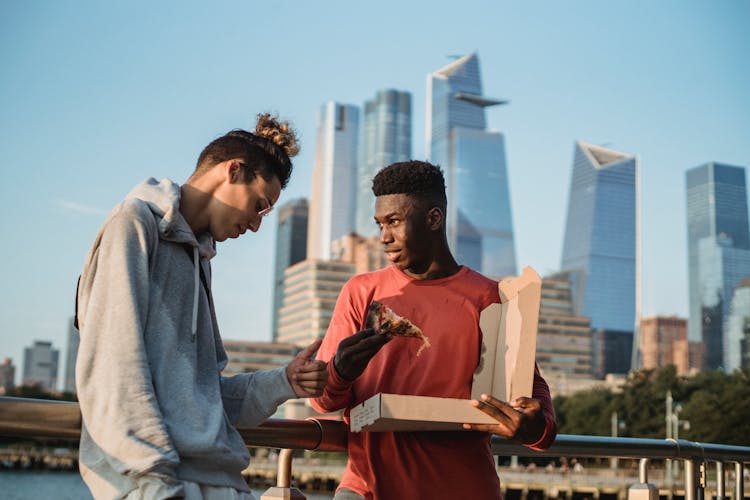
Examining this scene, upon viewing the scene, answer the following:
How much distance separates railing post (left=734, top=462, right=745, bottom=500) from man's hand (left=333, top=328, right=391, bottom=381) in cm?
327

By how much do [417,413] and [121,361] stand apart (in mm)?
1011

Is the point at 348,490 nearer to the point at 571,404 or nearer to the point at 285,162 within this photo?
the point at 285,162

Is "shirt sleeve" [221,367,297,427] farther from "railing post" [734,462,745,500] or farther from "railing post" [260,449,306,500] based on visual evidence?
"railing post" [734,462,745,500]

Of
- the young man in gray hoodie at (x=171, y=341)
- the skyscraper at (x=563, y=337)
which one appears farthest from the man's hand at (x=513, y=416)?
the skyscraper at (x=563, y=337)

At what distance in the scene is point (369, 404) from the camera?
116 inches

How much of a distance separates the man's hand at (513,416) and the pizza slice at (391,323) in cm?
33

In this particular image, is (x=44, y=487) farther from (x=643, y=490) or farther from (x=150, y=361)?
(x=150, y=361)

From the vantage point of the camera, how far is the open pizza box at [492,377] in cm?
290

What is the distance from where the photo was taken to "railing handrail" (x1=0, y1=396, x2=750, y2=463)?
255 cm

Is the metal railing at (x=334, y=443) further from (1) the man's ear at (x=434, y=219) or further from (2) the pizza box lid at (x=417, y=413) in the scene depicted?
(1) the man's ear at (x=434, y=219)

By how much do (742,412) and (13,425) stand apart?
181 feet

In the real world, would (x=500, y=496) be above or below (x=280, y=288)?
below

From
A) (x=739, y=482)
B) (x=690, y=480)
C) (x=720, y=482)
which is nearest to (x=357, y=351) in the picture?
(x=690, y=480)

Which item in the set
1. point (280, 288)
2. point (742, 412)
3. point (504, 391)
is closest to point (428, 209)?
point (504, 391)
